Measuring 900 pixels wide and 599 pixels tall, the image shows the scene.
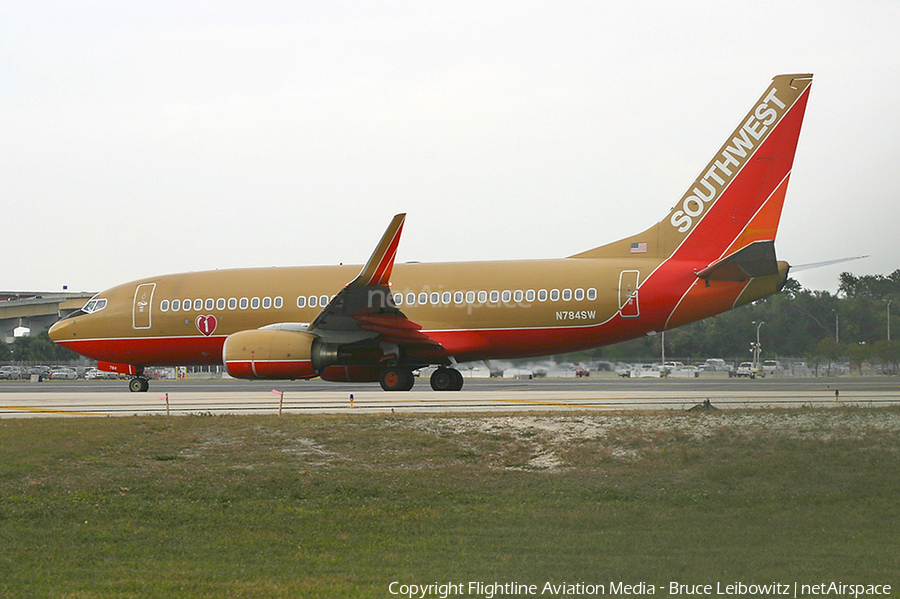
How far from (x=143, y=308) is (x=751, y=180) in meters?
18.3

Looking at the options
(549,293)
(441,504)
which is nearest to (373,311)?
(549,293)

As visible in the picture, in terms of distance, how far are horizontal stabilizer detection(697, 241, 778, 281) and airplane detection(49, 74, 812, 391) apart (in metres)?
0.03

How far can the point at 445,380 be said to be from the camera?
26.2 m

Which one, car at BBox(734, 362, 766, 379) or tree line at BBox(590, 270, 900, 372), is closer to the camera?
tree line at BBox(590, 270, 900, 372)

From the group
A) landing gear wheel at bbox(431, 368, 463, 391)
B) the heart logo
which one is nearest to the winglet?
landing gear wheel at bbox(431, 368, 463, 391)

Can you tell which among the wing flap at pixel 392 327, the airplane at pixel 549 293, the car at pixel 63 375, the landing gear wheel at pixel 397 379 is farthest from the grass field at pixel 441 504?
the car at pixel 63 375

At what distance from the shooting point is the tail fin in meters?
23.4

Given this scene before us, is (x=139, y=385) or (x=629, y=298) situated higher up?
(x=629, y=298)

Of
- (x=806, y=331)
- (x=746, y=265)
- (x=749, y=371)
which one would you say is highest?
(x=746, y=265)

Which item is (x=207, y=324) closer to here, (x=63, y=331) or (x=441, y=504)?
(x=63, y=331)

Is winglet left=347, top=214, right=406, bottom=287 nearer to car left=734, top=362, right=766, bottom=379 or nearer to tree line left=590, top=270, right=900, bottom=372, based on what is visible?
tree line left=590, top=270, right=900, bottom=372

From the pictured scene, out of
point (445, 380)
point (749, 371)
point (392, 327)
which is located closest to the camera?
point (392, 327)

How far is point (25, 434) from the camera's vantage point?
14180 mm

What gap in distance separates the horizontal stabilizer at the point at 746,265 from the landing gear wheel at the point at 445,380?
7.78 metres
